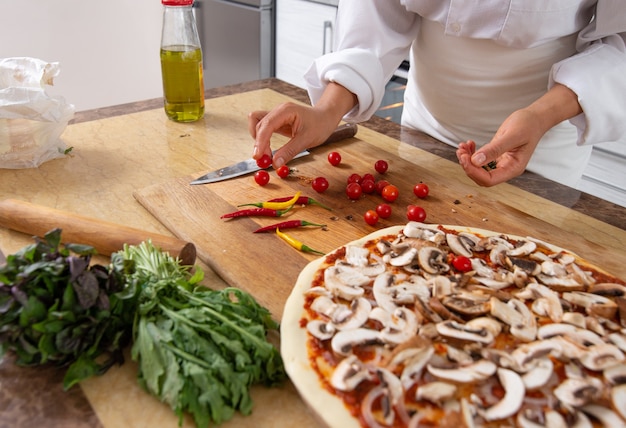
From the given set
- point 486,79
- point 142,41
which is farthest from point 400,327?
point 142,41

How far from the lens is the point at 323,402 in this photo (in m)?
1.00

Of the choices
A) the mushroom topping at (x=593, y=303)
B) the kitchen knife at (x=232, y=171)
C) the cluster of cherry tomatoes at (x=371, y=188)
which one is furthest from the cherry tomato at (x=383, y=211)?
the mushroom topping at (x=593, y=303)

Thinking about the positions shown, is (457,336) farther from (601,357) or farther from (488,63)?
(488,63)

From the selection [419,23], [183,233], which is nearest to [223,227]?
[183,233]

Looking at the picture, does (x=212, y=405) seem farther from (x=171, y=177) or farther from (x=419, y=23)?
(x=419, y=23)

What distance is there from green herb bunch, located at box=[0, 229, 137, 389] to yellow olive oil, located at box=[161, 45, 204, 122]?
1245 mm

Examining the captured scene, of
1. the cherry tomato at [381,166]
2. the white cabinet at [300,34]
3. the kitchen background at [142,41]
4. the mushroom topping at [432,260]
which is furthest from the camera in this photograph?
the kitchen background at [142,41]

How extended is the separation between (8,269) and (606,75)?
1.74 m

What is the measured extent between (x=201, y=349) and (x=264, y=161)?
0.92 meters

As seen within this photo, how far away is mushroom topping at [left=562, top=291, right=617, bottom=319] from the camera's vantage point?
121cm

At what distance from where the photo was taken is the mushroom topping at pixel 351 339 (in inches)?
42.9

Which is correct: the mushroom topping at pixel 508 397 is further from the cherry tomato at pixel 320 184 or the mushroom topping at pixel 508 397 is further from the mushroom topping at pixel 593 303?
the cherry tomato at pixel 320 184

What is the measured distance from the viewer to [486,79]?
6.69 feet

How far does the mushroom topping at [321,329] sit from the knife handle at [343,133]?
43.0 inches
